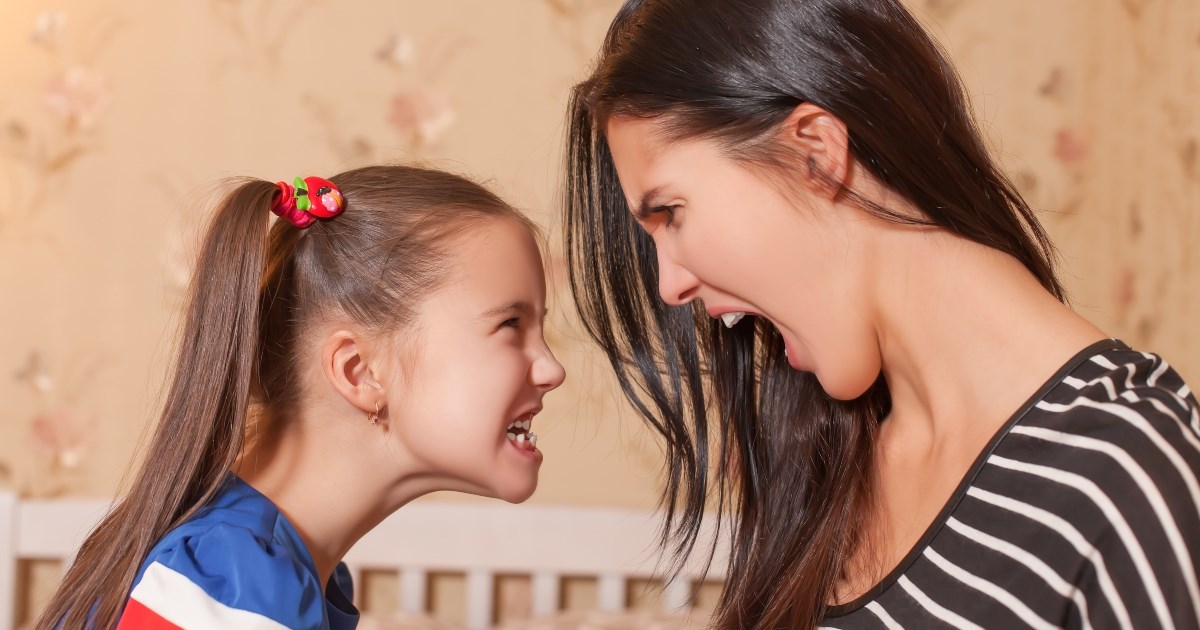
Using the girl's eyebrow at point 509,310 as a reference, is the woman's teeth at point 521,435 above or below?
below

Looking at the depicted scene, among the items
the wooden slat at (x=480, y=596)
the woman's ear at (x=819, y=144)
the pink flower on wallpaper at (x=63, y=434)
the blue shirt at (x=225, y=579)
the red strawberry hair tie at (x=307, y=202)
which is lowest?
the wooden slat at (x=480, y=596)

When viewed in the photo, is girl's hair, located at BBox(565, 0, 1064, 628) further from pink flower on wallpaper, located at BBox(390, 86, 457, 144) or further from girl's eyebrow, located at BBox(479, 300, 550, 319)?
pink flower on wallpaper, located at BBox(390, 86, 457, 144)

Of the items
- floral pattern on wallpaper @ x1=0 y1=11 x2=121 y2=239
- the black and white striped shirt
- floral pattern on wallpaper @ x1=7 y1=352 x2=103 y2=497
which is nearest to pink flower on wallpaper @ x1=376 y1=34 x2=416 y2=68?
floral pattern on wallpaper @ x1=0 y1=11 x2=121 y2=239

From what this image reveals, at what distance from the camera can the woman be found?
81 cm

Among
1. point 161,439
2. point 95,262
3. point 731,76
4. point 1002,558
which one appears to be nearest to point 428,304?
point 161,439

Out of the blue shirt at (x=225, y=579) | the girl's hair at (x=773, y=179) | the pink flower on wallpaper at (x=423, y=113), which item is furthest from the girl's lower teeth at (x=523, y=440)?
the pink flower on wallpaper at (x=423, y=113)

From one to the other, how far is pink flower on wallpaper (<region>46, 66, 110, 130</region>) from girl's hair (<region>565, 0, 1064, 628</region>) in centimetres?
123

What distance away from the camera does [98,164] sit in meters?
2.02

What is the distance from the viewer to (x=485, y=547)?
6.63 feet

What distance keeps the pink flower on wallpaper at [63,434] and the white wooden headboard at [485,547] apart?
8 centimetres

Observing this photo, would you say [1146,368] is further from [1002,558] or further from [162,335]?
[162,335]

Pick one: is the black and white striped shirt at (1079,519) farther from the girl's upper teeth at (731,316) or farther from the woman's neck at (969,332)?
the girl's upper teeth at (731,316)

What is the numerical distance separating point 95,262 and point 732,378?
4.46ft

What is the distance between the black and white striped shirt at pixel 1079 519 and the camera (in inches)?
30.1
